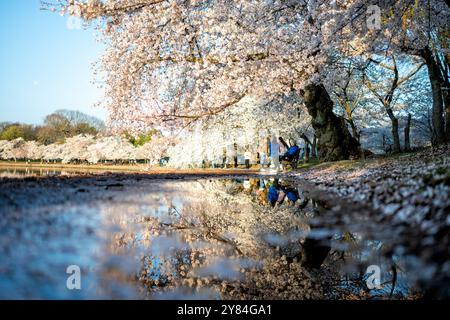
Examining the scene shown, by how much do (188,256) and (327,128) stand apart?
21.3m

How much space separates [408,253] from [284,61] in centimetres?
1659

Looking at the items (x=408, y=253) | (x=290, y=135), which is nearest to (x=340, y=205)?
(x=408, y=253)

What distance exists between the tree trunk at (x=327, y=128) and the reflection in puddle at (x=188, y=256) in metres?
17.4

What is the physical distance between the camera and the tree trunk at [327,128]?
2328cm

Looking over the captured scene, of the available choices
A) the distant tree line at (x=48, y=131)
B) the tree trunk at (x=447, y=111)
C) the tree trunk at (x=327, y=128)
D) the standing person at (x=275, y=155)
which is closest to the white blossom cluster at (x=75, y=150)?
the distant tree line at (x=48, y=131)

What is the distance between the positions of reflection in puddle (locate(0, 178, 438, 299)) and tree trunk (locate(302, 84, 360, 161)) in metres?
17.4

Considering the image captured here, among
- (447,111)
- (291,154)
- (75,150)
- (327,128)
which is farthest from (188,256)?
(75,150)

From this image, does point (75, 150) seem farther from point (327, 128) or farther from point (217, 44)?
point (217, 44)

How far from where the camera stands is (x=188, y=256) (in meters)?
4.16

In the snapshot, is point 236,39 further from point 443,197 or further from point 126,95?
point 443,197

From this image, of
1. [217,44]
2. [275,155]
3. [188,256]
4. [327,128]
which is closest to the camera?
[188,256]

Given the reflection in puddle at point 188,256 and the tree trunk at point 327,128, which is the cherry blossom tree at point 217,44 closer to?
the tree trunk at point 327,128

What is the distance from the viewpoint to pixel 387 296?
10.4ft

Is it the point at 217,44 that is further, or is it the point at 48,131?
the point at 48,131
